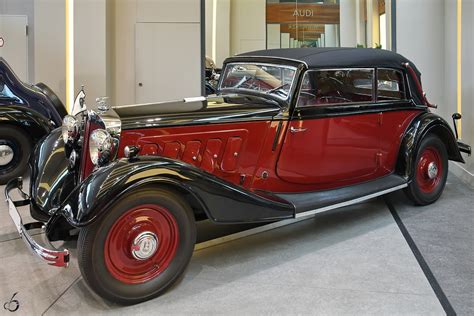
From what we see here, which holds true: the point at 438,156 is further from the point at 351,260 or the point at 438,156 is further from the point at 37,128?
the point at 37,128

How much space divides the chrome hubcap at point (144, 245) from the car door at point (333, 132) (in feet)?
3.68

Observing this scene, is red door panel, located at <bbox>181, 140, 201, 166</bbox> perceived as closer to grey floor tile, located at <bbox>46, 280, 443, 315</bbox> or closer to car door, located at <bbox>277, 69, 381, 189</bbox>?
car door, located at <bbox>277, 69, 381, 189</bbox>

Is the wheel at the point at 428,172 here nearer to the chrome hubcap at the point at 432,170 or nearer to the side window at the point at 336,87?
the chrome hubcap at the point at 432,170

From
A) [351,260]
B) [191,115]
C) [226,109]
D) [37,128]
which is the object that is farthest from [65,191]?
[37,128]

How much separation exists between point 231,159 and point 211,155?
152 mm

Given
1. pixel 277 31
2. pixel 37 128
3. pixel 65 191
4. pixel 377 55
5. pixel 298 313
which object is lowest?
pixel 298 313

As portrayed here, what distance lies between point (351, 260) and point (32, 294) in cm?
195

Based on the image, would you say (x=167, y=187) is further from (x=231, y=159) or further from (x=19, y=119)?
(x=19, y=119)

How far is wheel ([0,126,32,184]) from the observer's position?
4.95 metres

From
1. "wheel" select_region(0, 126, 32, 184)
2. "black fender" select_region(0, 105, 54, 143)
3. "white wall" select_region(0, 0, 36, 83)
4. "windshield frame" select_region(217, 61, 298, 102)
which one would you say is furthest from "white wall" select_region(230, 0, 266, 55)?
"windshield frame" select_region(217, 61, 298, 102)

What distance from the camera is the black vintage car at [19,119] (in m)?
4.98

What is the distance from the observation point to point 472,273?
2693mm

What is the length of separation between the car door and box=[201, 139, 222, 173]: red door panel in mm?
487

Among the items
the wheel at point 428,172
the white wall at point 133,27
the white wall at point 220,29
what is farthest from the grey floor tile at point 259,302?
the white wall at point 220,29
